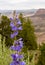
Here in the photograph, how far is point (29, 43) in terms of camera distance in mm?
14906

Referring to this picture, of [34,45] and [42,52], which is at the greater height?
[42,52]

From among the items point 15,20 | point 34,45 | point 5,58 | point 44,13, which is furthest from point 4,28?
point 44,13

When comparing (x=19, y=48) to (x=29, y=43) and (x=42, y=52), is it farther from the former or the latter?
(x=29, y=43)

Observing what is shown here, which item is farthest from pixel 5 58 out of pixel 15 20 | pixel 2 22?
pixel 2 22

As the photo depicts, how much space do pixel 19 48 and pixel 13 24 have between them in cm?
26

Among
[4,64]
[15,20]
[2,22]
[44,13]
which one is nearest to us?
[15,20]

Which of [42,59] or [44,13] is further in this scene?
[44,13]

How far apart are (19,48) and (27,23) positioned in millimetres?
12363

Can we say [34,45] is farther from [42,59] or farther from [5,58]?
[5,58]

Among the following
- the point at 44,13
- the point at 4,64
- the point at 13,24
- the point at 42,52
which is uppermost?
the point at 13,24

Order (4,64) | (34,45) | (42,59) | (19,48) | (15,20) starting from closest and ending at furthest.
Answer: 1. (19,48)
2. (15,20)
3. (4,64)
4. (42,59)
5. (34,45)

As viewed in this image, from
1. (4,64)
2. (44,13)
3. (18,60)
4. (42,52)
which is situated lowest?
(44,13)

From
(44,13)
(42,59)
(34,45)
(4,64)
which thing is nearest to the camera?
(4,64)

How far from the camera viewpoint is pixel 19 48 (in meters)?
2.22
